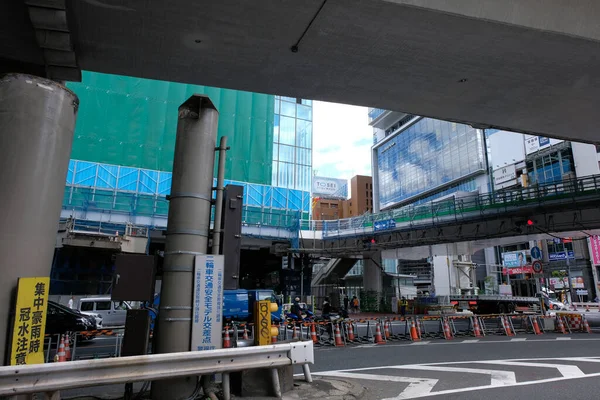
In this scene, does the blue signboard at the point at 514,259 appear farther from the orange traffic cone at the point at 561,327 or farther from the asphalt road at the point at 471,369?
the asphalt road at the point at 471,369

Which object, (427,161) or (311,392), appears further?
(427,161)

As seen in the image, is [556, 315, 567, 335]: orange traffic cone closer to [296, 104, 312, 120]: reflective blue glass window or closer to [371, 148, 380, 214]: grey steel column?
[296, 104, 312, 120]: reflective blue glass window

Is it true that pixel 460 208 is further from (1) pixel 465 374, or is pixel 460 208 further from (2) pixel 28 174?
(2) pixel 28 174

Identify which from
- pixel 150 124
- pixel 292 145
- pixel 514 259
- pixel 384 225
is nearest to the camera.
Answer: pixel 384 225

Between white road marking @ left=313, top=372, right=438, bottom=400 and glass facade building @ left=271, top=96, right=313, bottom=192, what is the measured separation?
32424mm

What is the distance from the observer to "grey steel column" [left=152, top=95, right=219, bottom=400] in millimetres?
5836

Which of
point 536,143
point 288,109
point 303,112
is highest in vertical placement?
point 536,143

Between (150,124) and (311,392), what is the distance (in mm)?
34376

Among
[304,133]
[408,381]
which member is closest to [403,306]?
[304,133]

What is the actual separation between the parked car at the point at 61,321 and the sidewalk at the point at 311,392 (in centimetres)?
840

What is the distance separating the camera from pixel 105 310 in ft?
61.7

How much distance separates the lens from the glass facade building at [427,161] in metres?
77.4

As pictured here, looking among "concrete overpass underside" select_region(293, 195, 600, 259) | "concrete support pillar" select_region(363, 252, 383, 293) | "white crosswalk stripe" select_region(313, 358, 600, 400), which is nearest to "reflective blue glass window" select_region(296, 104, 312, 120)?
"concrete overpass underside" select_region(293, 195, 600, 259)

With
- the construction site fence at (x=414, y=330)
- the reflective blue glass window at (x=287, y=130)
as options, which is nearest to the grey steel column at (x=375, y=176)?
the reflective blue glass window at (x=287, y=130)
